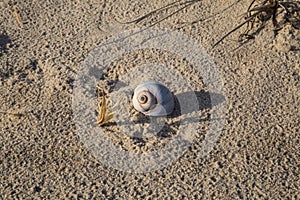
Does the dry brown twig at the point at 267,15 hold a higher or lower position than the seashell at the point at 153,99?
higher

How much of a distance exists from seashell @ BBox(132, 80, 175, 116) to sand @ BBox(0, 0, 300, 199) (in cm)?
5

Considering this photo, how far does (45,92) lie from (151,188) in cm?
56

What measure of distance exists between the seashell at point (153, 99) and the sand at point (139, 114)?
45mm

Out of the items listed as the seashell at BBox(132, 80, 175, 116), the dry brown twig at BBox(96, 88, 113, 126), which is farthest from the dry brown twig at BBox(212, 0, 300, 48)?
the dry brown twig at BBox(96, 88, 113, 126)

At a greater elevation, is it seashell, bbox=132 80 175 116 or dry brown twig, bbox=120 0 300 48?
dry brown twig, bbox=120 0 300 48

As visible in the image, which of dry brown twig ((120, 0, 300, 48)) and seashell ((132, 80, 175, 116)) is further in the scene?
dry brown twig ((120, 0, 300, 48))

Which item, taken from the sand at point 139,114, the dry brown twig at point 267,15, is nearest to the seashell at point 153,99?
the sand at point 139,114

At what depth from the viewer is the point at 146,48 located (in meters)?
2.31

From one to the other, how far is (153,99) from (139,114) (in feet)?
0.34

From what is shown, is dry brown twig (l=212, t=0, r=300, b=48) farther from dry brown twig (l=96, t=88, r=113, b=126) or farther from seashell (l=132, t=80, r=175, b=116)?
dry brown twig (l=96, t=88, r=113, b=126)

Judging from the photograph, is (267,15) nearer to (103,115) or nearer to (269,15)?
(269,15)

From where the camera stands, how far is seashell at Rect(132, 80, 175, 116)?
215cm

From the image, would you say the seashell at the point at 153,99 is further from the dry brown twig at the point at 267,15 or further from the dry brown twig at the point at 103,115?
the dry brown twig at the point at 267,15

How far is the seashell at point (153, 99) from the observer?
2.15 m
